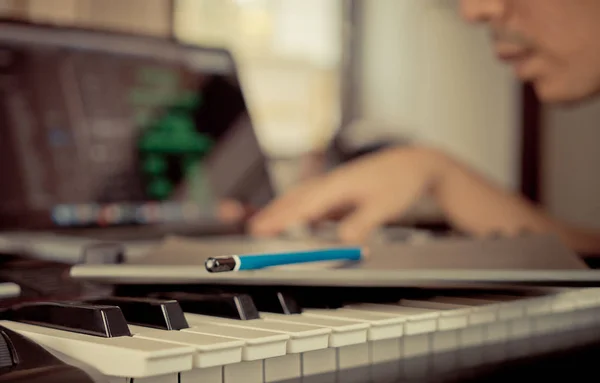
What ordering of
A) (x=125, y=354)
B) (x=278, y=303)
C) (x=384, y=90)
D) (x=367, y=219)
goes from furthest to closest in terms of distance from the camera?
1. (x=384, y=90)
2. (x=367, y=219)
3. (x=278, y=303)
4. (x=125, y=354)

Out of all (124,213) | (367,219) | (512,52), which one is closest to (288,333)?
(367,219)

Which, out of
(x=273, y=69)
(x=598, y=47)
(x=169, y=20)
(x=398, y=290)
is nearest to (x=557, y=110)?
(x=273, y=69)

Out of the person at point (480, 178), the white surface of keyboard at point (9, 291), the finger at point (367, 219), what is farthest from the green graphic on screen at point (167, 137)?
the white surface of keyboard at point (9, 291)

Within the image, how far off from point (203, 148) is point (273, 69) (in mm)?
604

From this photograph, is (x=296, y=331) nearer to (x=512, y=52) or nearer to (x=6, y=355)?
(x=6, y=355)

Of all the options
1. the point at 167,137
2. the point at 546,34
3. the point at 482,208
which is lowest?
the point at 482,208

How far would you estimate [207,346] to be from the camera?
281mm

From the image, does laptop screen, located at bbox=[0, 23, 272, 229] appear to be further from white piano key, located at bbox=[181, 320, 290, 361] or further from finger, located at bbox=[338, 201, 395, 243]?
white piano key, located at bbox=[181, 320, 290, 361]

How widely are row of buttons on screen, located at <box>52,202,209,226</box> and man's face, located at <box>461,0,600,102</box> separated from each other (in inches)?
16.7

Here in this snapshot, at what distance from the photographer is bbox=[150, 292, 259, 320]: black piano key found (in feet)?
1.17

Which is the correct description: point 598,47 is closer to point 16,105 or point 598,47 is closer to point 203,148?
point 203,148

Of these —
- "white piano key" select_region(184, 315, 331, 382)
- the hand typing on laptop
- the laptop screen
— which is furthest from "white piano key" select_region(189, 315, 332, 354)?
the laptop screen

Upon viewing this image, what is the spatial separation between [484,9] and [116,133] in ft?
1.53

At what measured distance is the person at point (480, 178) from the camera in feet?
2.69
